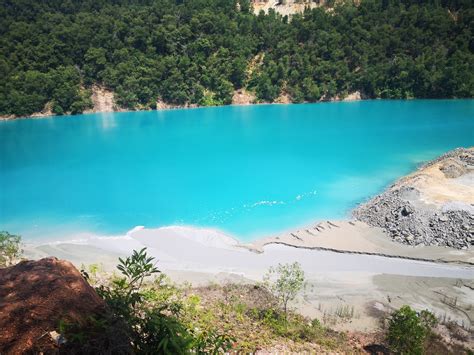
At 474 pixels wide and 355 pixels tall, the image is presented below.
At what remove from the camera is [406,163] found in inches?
1178

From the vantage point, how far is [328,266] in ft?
48.7

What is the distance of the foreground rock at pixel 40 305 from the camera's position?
14.7ft

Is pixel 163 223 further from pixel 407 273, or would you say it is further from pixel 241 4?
pixel 241 4

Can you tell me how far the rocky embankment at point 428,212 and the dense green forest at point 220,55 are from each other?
58.7 meters

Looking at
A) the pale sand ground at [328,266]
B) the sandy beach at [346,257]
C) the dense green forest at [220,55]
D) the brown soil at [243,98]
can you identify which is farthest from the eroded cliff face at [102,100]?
the pale sand ground at [328,266]

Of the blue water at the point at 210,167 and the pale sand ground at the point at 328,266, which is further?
the blue water at the point at 210,167

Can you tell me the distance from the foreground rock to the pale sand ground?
7.75 metres

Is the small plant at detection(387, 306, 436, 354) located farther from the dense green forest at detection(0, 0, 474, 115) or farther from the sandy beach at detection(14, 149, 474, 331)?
the dense green forest at detection(0, 0, 474, 115)

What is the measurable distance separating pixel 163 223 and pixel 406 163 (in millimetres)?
20661

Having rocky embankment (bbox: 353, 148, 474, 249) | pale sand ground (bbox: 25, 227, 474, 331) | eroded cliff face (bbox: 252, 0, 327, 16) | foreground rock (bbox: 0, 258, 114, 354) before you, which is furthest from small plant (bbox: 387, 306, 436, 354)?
eroded cliff face (bbox: 252, 0, 327, 16)

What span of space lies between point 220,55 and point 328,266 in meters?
72.0

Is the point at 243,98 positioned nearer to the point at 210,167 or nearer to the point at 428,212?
the point at 210,167

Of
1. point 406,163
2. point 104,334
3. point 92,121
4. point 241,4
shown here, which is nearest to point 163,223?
point 104,334

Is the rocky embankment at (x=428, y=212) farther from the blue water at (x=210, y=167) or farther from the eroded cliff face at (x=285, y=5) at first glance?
the eroded cliff face at (x=285, y=5)
